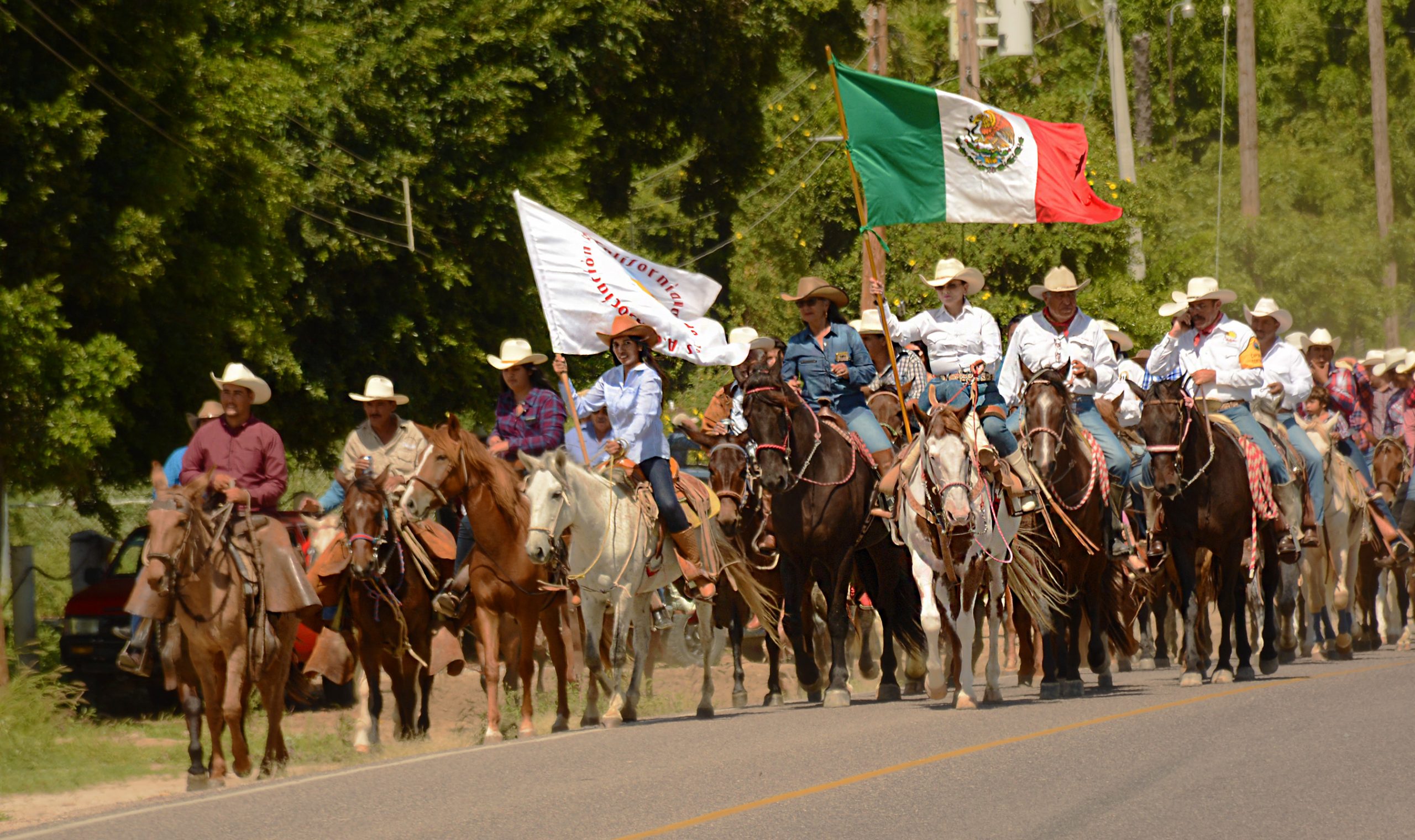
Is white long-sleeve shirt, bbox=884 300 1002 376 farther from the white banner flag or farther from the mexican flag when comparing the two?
the white banner flag

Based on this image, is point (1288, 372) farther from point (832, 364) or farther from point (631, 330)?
point (631, 330)

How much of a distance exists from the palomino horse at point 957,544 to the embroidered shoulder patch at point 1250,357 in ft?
11.4

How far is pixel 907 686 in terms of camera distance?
1745 centimetres

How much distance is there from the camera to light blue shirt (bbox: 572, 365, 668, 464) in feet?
50.8

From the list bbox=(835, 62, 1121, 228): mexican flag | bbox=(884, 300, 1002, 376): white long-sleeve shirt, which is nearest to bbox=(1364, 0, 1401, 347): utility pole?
bbox=(835, 62, 1121, 228): mexican flag

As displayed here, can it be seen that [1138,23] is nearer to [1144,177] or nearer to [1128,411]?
[1144,177]

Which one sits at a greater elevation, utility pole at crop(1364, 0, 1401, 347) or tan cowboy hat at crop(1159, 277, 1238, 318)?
utility pole at crop(1364, 0, 1401, 347)

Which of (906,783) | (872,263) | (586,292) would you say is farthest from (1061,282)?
(906,783)

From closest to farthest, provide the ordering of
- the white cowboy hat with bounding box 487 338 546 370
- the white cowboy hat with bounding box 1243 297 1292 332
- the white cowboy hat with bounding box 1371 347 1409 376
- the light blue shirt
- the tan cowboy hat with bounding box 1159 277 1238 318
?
1. the light blue shirt
2. the white cowboy hat with bounding box 487 338 546 370
3. the tan cowboy hat with bounding box 1159 277 1238 318
4. the white cowboy hat with bounding box 1243 297 1292 332
5. the white cowboy hat with bounding box 1371 347 1409 376

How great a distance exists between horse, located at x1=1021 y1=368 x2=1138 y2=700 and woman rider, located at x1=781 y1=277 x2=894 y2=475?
4.68 feet

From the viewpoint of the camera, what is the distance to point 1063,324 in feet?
54.1

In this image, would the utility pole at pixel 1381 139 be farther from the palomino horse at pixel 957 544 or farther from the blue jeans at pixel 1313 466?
the palomino horse at pixel 957 544

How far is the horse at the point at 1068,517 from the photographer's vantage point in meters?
15.3

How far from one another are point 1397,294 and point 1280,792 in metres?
47.4
